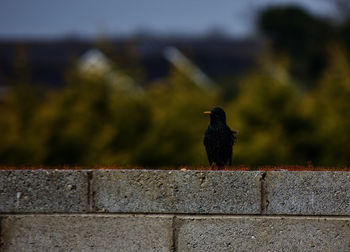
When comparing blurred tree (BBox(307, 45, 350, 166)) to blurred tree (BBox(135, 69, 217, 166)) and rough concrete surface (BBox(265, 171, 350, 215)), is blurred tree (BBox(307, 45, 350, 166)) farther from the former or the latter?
rough concrete surface (BBox(265, 171, 350, 215))

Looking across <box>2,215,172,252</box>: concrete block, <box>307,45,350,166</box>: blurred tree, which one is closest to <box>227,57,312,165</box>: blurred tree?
<box>307,45,350,166</box>: blurred tree

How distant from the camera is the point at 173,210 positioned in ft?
16.7

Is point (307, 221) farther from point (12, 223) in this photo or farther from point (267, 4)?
point (267, 4)

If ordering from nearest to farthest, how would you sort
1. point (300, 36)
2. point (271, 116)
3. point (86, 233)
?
point (86, 233), point (271, 116), point (300, 36)

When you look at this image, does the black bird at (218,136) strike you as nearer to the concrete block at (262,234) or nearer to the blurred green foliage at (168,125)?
the concrete block at (262,234)

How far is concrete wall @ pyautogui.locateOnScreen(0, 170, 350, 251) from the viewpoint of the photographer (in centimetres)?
501

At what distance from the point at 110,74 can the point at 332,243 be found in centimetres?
1378

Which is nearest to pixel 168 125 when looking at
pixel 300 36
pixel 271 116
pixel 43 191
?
pixel 271 116

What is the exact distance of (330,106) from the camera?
1608 cm

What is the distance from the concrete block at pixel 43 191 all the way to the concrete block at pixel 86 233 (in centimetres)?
8

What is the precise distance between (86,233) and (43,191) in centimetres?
50

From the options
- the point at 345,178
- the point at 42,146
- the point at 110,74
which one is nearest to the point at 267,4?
the point at 110,74

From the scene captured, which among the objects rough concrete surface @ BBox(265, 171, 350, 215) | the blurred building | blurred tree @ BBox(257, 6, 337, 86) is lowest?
rough concrete surface @ BBox(265, 171, 350, 215)

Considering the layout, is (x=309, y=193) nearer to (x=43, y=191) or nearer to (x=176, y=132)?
(x=43, y=191)
